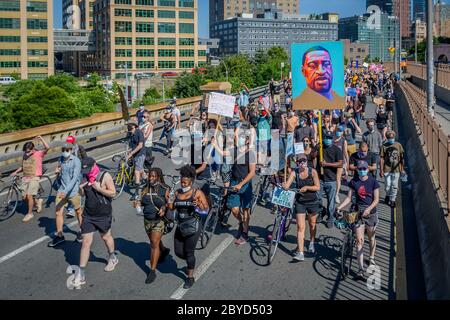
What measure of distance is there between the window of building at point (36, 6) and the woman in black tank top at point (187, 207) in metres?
127

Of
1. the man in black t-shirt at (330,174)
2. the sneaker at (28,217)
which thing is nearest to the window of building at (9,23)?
the sneaker at (28,217)

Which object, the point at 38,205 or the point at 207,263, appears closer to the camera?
the point at 207,263

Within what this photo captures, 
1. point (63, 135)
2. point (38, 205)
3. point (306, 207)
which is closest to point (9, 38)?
point (63, 135)

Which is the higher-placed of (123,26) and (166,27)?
(166,27)

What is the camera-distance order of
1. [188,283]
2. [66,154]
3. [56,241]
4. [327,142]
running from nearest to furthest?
[188,283], [56,241], [66,154], [327,142]

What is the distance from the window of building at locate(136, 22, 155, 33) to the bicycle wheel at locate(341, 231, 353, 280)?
132355mm

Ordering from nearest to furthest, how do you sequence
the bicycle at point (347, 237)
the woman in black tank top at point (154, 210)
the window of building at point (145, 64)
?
the woman in black tank top at point (154, 210), the bicycle at point (347, 237), the window of building at point (145, 64)

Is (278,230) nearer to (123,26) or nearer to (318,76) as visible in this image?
(318,76)

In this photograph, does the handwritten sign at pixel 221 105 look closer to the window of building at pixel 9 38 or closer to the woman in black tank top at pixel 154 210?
the woman in black tank top at pixel 154 210

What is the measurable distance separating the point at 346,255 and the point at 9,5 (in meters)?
127

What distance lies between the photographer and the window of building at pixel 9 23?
120938 mm

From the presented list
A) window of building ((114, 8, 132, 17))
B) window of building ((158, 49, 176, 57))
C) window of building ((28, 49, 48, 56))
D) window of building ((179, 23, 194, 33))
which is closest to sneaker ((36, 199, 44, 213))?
window of building ((28, 49, 48, 56))

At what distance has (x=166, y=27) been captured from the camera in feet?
453
